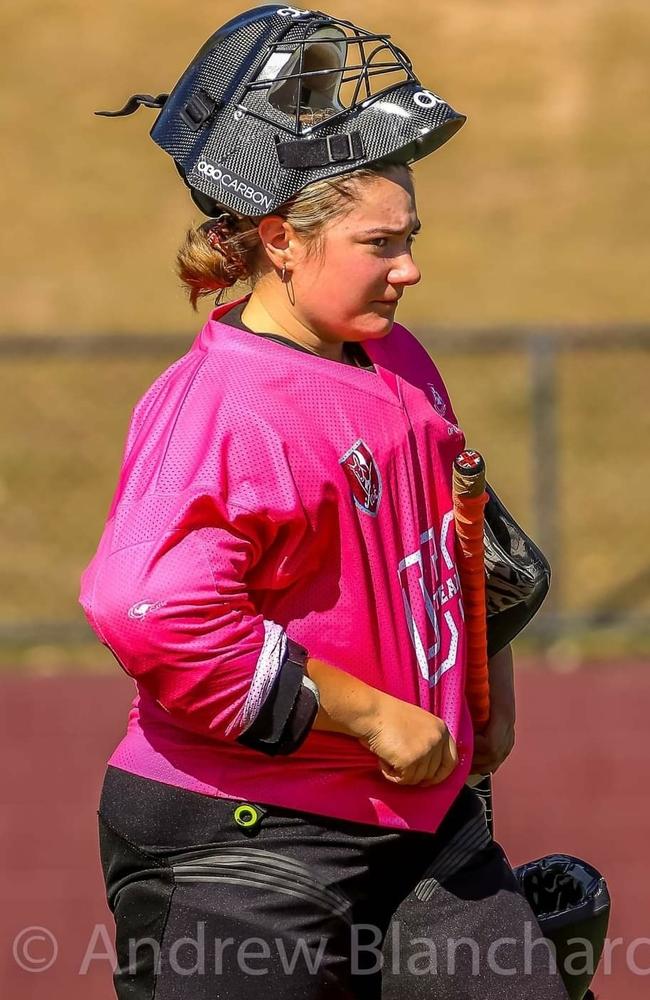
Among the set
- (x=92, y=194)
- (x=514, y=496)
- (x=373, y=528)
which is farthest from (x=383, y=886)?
(x=92, y=194)

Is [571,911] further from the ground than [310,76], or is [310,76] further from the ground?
[310,76]

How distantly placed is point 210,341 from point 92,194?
15954 mm

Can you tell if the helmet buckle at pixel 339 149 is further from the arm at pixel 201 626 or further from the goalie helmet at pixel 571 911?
the goalie helmet at pixel 571 911

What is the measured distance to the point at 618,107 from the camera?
1931cm

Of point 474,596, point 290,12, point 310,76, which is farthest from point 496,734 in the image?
point 290,12

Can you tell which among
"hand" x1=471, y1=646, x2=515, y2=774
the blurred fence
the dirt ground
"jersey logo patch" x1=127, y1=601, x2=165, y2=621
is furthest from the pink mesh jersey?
the blurred fence

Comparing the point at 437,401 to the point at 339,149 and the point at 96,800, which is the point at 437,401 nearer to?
the point at 339,149

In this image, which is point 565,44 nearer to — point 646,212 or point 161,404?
point 646,212

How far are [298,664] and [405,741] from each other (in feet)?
0.78

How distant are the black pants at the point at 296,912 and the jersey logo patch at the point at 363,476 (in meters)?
0.55

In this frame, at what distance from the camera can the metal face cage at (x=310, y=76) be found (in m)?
2.79

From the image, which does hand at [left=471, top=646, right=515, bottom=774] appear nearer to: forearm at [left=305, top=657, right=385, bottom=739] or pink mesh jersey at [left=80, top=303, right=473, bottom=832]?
pink mesh jersey at [left=80, top=303, right=473, bottom=832]

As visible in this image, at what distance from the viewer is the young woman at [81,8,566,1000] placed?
2570 mm

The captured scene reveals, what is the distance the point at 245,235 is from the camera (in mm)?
2885
